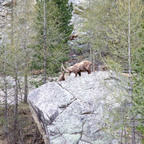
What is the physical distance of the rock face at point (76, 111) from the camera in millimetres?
7348

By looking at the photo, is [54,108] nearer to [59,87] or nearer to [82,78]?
[59,87]

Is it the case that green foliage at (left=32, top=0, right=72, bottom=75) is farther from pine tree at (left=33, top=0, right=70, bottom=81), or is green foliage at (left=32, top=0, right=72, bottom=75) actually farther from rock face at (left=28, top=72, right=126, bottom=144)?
rock face at (left=28, top=72, right=126, bottom=144)

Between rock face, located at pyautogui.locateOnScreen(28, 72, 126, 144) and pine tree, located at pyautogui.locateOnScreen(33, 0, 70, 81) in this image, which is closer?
rock face, located at pyautogui.locateOnScreen(28, 72, 126, 144)

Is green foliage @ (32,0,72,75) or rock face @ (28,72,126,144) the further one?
green foliage @ (32,0,72,75)

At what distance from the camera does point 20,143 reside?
11.9 metres

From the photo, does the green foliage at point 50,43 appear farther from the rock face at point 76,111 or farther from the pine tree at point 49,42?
the rock face at point 76,111

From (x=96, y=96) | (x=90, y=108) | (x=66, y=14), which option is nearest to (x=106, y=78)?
(x=96, y=96)

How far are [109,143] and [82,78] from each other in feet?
11.8

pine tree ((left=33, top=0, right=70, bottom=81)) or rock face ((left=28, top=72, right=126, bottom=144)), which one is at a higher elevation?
pine tree ((left=33, top=0, right=70, bottom=81))

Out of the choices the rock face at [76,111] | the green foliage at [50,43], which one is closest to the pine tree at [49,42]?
the green foliage at [50,43]

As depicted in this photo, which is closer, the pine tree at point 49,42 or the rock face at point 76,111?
the rock face at point 76,111

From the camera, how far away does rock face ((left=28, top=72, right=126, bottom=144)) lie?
735cm

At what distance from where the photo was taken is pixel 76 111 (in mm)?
7832

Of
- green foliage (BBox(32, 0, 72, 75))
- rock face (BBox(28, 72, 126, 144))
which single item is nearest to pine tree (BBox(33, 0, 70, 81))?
green foliage (BBox(32, 0, 72, 75))
